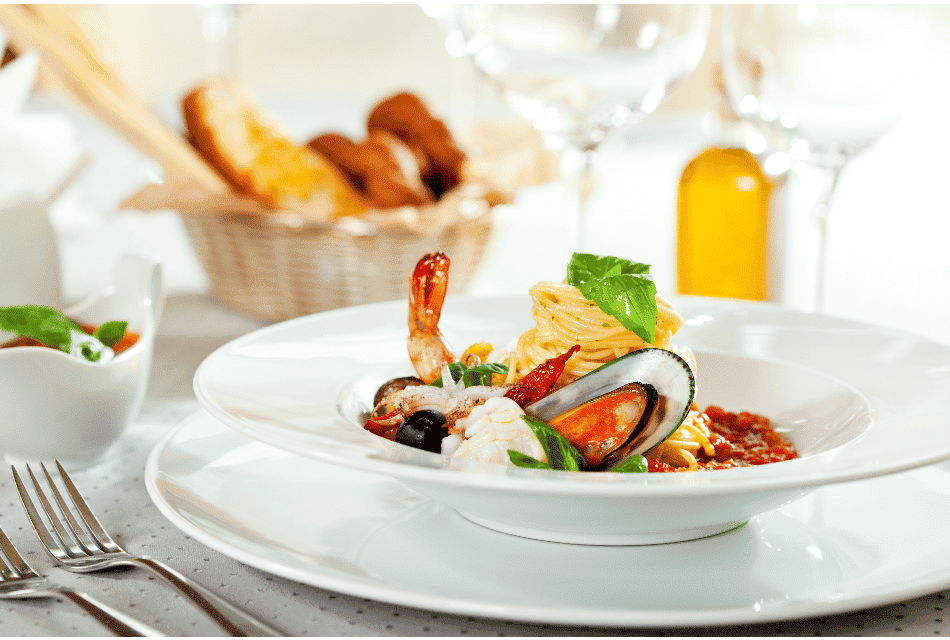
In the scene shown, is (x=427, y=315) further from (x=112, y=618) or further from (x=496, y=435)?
(x=112, y=618)

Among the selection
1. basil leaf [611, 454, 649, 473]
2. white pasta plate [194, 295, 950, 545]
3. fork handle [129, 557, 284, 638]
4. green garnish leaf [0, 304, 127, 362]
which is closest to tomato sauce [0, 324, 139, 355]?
green garnish leaf [0, 304, 127, 362]

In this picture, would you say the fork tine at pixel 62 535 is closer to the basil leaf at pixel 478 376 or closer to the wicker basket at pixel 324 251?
the basil leaf at pixel 478 376

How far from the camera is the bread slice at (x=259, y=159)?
1965mm

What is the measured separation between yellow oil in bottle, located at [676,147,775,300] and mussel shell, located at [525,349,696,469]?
3.23ft

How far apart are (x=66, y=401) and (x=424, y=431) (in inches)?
19.5

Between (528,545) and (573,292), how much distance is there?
293mm

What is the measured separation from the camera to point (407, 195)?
204cm

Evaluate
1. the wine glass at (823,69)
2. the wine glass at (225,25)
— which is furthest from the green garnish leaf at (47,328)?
the wine glass at (225,25)

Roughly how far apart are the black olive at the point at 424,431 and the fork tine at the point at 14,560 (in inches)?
14.1

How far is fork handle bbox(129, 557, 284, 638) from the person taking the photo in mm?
738

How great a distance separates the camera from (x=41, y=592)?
794 millimetres

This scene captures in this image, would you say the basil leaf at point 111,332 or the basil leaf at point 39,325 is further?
the basil leaf at point 111,332

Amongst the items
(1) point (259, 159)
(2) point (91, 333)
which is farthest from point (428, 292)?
(1) point (259, 159)

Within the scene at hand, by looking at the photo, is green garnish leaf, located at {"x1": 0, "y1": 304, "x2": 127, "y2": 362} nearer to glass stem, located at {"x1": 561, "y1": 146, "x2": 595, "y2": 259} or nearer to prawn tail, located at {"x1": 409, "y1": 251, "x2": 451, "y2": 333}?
prawn tail, located at {"x1": 409, "y1": 251, "x2": 451, "y2": 333}
